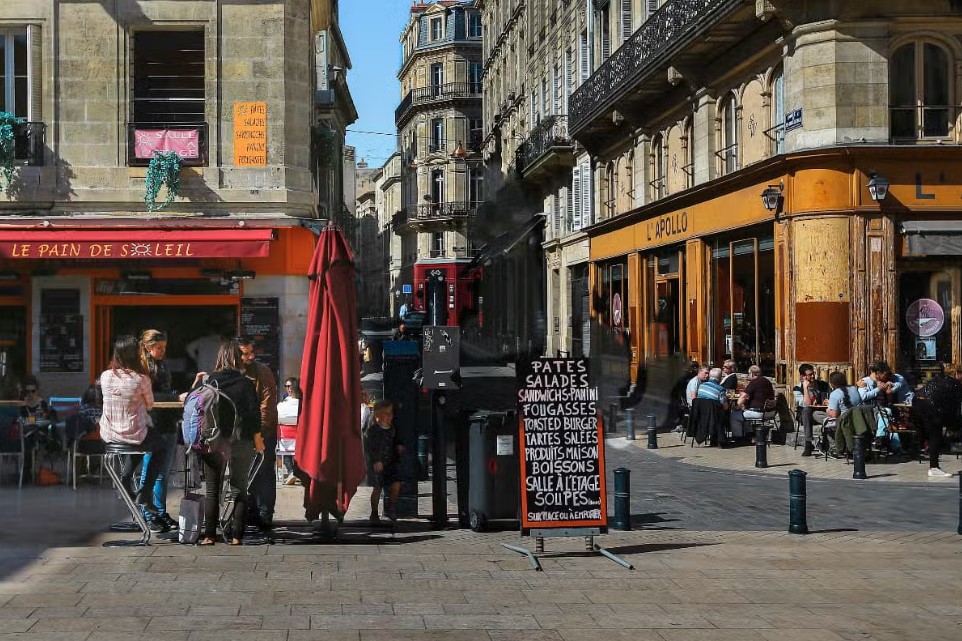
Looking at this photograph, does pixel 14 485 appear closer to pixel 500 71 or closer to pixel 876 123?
pixel 876 123

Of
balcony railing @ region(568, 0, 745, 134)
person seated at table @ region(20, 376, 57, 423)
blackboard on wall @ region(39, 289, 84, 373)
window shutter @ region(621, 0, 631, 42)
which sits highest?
window shutter @ region(621, 0, 631, 42)

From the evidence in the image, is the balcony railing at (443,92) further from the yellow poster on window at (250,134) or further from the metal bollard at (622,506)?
the metal bollard at (622,506)

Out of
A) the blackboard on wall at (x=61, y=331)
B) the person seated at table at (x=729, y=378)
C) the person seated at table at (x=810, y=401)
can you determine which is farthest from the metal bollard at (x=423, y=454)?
the person seated at table at (x=729, y=378)

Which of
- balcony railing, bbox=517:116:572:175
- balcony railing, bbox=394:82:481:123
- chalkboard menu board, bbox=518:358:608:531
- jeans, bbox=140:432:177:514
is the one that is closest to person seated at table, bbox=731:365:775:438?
chalkboard menu board, bbox=518:358:608:531

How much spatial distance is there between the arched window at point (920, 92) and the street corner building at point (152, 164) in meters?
9.72

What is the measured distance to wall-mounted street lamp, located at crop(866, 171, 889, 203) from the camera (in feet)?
63.9

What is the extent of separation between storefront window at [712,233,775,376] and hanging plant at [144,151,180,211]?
34.4ft

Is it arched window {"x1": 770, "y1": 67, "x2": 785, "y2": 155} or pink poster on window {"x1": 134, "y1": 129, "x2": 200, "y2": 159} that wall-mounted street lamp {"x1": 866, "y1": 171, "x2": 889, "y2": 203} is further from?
pink poster on window {"x1": 134, "y1": 129, "x2": 200, "y2": 159}

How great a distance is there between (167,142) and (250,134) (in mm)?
1315

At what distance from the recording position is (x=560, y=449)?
33.0 ft

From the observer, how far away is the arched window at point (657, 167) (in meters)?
29.2

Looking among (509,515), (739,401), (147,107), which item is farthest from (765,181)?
(509,515)

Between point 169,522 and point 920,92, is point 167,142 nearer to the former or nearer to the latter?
point 169,522

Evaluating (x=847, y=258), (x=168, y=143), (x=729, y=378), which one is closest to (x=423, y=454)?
(x=168, y=143)
